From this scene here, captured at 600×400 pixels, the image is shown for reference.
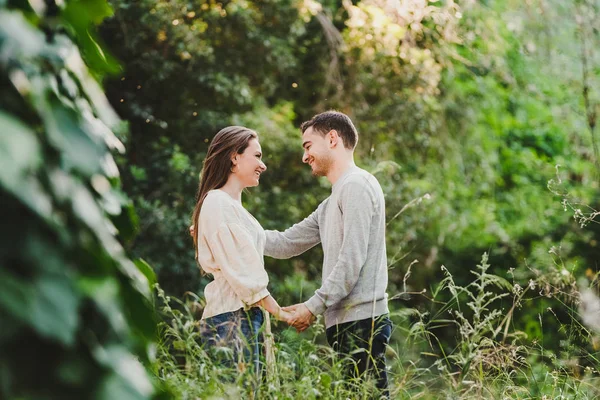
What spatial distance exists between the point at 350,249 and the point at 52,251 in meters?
2.61

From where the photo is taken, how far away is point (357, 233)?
370 cm

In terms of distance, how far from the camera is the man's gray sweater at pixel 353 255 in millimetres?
3680

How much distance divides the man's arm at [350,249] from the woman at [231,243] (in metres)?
0.21

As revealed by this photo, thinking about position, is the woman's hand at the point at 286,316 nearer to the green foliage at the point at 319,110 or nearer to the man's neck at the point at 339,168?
the man's neck at the point at 339,168

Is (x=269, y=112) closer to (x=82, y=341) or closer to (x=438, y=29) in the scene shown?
(x=438, y=29)

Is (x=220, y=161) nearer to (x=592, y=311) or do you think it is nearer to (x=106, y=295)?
(x=592, y=311)

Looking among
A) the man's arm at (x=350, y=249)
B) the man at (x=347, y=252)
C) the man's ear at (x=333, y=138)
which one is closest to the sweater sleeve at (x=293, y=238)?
the man at (x=347, y=252)

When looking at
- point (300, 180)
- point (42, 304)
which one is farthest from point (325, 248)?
point (300, 180)

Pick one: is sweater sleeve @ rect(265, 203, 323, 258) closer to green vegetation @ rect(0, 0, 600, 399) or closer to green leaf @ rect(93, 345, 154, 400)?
green vegetation @ rect(0, 0, 600, 399)

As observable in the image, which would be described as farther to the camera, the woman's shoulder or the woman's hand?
the woman's hand

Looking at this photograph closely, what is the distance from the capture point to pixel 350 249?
3.69 m

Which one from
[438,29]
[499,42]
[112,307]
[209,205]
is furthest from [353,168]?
[499,42]

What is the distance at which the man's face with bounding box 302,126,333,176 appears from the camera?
13.1 feet

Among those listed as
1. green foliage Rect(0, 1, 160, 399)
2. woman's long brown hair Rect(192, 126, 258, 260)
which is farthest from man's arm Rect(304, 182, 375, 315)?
green foliage Rect(0, 1, 160, 399)
